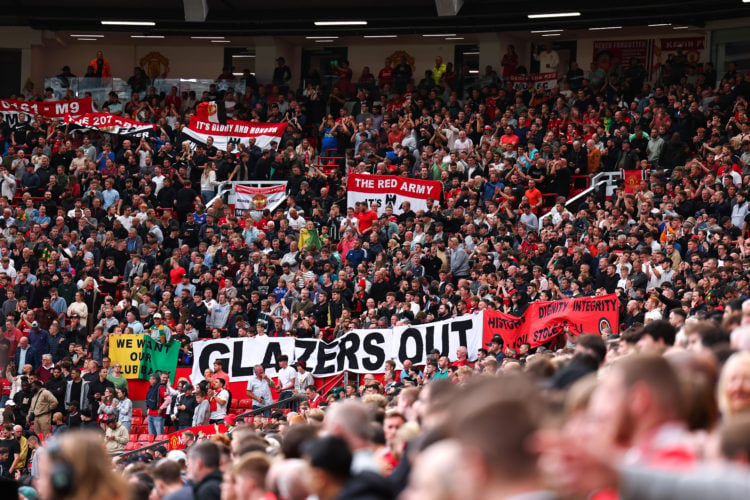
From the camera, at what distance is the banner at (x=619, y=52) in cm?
3120

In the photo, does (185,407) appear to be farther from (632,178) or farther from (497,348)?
(632,178)

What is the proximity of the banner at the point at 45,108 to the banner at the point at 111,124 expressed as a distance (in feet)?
3.27

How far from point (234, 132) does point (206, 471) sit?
23.2 meters

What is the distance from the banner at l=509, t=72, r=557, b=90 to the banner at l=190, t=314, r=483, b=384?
12.3 m

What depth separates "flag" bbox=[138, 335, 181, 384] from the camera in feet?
70.0

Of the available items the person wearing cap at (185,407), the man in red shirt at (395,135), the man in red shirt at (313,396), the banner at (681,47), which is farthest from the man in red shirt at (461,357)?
the banner at (681,47)

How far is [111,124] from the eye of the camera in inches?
1176

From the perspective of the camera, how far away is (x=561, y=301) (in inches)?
695

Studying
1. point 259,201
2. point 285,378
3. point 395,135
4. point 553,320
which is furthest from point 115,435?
point 395,135

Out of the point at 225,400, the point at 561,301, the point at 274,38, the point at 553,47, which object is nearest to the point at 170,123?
the point at 274,38

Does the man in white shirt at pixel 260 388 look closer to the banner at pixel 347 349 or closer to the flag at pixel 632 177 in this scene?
the banner at pixel 347 349

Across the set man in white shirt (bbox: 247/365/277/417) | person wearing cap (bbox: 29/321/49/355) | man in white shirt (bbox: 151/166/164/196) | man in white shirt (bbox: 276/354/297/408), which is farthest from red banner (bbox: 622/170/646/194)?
person wearing cap (bbox: 29/321/49/355)

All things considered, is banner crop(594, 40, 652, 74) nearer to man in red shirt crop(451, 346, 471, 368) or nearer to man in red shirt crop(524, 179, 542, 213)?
man in red shirt crop(524, 179, 542, 213)

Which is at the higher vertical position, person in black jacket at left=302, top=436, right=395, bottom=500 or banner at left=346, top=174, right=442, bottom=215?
banner at left=346, top=174, right=442, bottom=215
